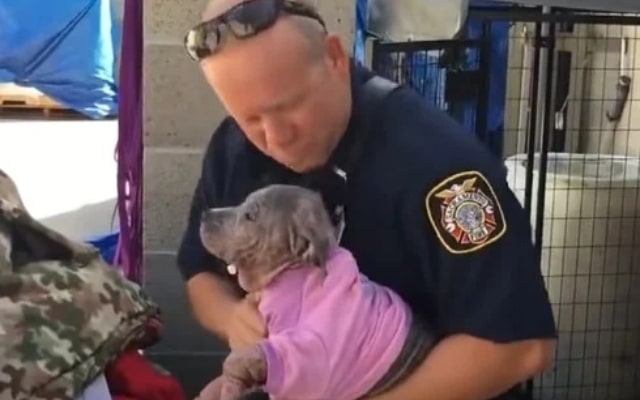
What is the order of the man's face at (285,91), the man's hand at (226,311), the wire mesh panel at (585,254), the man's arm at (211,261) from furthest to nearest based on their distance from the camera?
the wire mesh panel at (585,254)
the man's arm at (211,261)
the man's hand at (226,311)
the man's face at (285,91)

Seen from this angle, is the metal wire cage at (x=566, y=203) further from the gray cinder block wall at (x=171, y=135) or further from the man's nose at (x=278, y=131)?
the man's nose at (x=278, y=131)

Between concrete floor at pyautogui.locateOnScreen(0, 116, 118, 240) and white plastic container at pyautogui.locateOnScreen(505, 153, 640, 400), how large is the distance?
1.27m

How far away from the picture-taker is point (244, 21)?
1.08 m

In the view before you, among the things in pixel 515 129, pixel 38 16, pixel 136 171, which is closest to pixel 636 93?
pixel 515 129

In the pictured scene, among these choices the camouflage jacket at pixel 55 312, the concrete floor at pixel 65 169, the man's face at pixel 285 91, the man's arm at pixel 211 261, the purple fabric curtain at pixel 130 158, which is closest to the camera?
the man's face at pixel 285 91

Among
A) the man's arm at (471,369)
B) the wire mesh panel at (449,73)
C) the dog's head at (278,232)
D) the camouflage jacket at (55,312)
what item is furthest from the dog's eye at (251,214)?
the wire mesh panel at (449,73)

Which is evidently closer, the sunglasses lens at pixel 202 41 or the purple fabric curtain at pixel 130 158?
the sunglasses lens at pixel 202 41

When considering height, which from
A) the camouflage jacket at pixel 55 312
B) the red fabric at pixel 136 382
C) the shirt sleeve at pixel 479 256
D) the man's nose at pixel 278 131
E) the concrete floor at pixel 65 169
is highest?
→ the man's nose at pixel 278 131

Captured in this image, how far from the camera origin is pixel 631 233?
2.86 m

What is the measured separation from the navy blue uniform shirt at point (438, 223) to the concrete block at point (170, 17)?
43.2 inches

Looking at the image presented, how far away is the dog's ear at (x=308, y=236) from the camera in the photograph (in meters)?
1.12

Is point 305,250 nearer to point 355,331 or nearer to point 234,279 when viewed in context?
point 355,331

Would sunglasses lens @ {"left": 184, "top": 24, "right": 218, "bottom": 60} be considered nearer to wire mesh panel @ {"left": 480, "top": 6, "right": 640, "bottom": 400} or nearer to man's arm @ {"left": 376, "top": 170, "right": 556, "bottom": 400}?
man's arm @ {"left": 376, "top": 170, "right": 556, "bottom": 400}

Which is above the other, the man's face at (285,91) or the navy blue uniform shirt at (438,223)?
the man's face at (285,91)
